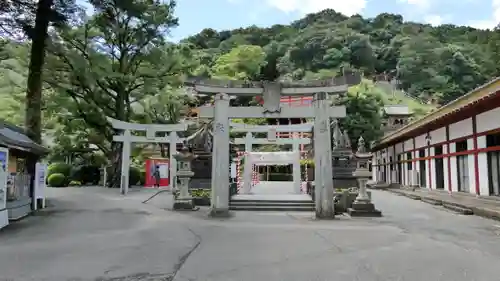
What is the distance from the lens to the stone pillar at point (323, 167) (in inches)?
496

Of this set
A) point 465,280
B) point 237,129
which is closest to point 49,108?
point 237,129

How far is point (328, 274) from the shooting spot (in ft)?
19.1

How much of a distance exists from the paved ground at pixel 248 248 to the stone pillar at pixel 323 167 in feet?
2.21

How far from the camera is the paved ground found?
5.86m

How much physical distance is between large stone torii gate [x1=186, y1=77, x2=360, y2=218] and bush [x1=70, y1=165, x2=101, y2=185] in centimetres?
2070

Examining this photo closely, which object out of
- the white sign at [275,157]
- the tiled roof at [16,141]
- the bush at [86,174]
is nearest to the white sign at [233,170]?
the white sign at [275,157]

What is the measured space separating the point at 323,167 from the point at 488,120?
21.7ft

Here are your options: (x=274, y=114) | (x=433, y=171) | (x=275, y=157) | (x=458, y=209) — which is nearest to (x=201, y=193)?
(x=275, y=157)

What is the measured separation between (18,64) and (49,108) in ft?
9.51

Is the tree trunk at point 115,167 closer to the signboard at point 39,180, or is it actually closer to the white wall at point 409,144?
the signboard at point 39,180

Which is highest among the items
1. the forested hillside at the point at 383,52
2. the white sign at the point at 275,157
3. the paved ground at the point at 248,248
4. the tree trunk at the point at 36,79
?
the forested hillside at the point at 383,52

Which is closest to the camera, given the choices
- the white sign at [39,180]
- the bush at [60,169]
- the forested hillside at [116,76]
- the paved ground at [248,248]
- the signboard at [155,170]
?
the paved ground at [248,248]

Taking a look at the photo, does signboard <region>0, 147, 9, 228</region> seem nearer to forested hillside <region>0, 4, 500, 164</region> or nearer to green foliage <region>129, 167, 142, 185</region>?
forested hillside <region>0, 4, 500, 164</region>

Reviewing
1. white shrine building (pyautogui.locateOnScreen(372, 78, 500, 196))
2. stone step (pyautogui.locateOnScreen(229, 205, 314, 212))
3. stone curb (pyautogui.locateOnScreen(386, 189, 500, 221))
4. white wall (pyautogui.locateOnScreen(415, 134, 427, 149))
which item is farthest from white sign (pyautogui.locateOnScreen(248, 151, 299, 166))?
white wall (pyautogui.locateOnScreen(415, 134, 427, 149))
